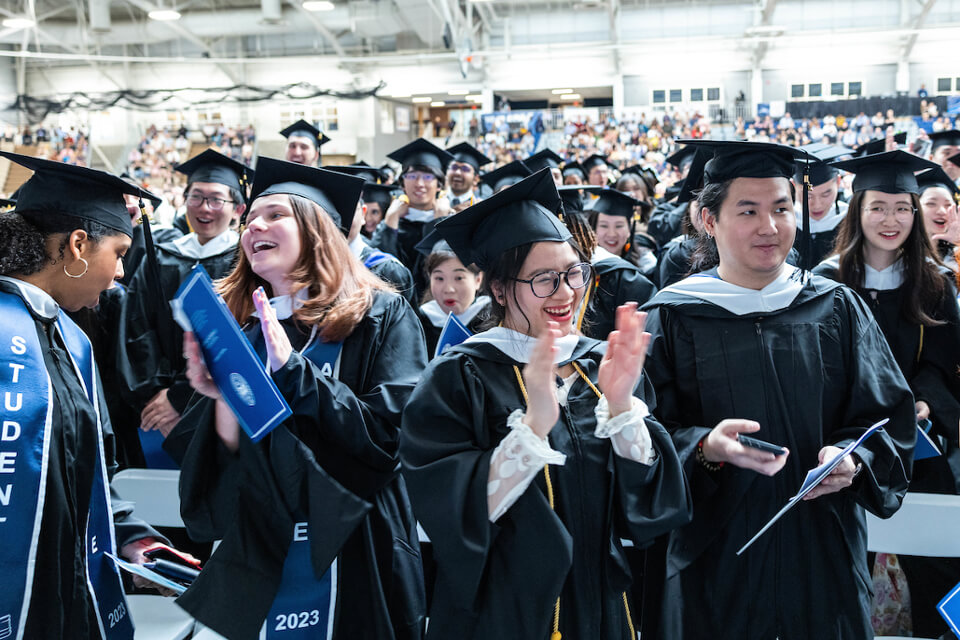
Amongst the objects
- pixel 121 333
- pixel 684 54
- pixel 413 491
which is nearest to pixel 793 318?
pixel 413 491

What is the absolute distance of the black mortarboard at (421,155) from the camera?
6.28 m

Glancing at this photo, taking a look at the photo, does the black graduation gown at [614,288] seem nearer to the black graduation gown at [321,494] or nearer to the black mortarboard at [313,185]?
the black mortarboard at [313,185]

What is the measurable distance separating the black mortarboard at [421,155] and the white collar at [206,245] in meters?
2.00

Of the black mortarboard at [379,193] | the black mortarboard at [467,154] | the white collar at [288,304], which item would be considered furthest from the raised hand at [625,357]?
the black mortarboard at [467,154]

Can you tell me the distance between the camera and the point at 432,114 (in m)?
32.5

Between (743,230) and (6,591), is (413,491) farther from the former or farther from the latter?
(743,230)

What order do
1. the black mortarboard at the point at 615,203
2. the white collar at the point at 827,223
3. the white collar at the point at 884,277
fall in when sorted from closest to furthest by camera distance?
1. the white collar at the point at 884,277
2. the white collar at the point at 827,223
3. the black mortarboard at the point at 615,203

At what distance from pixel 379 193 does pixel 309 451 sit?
498 centimetres

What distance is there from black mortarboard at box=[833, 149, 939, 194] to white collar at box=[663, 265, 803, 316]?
1.29 meters

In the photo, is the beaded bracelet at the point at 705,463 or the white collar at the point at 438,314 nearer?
the beaded bracelet at the point at 705,463

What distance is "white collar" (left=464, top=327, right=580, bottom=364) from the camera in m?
2.04

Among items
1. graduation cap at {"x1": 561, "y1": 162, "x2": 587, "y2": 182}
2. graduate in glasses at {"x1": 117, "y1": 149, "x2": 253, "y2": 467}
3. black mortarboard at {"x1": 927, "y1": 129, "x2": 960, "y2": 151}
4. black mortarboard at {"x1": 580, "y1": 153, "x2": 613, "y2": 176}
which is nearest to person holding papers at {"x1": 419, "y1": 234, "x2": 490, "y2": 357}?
graduate in glasses at {"x1": 117, "y1": 149, "x2": 253, "y2": 467}

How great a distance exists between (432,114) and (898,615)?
3084cm

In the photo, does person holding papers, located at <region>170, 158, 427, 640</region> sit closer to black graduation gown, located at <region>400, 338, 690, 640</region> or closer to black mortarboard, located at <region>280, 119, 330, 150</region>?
black graduation gown, located at <region>400, 338, 690, 640</region>
